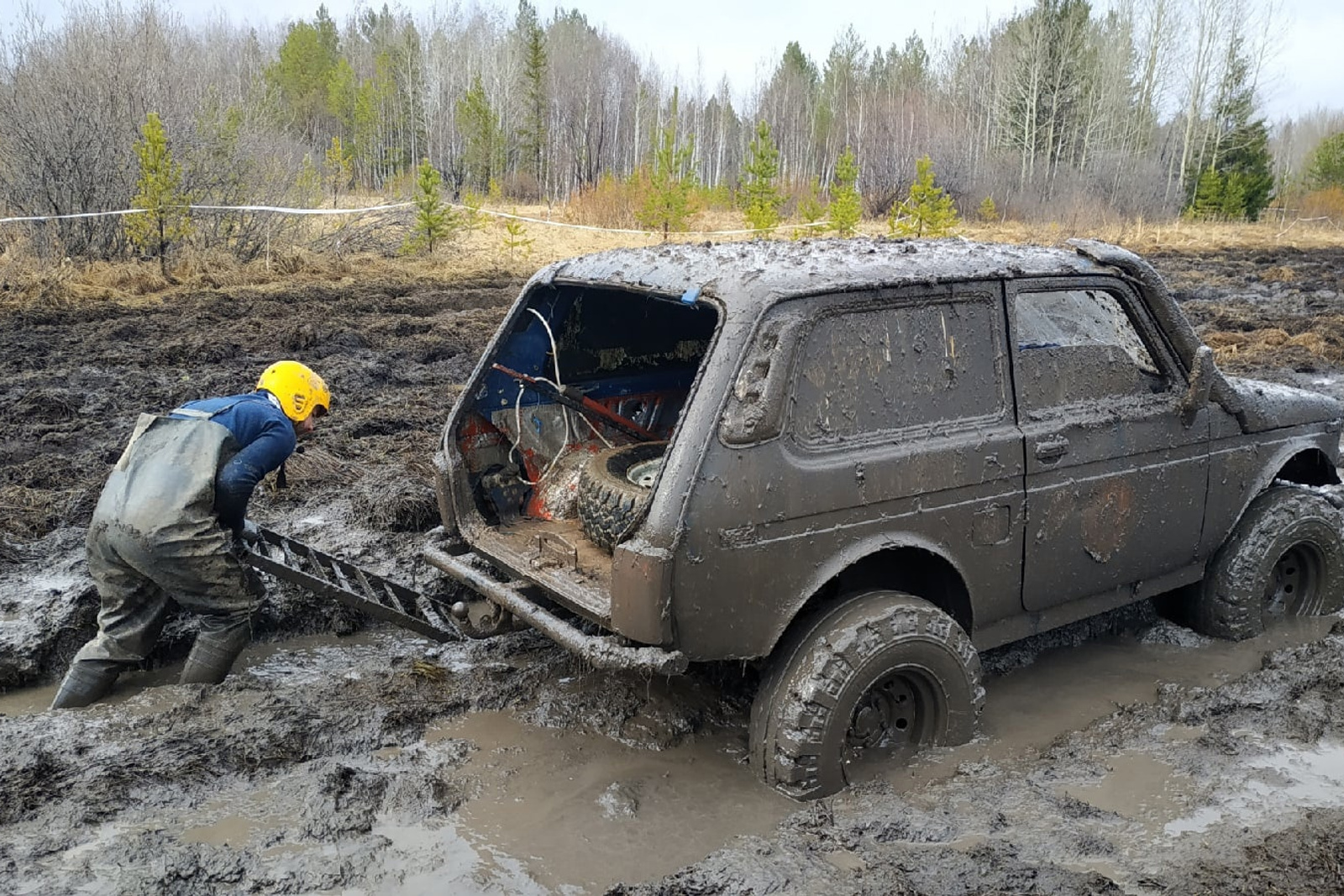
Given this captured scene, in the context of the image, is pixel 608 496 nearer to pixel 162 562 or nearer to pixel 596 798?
pixel 596 798

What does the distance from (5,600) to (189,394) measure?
5.11m

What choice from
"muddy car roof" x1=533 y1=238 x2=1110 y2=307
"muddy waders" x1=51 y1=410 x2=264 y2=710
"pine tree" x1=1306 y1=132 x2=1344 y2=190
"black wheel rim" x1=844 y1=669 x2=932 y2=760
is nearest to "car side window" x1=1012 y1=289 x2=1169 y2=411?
"muddy car roof" x1=533 y1=238 x2=1110 y2=307

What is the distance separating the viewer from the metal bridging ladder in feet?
15.0

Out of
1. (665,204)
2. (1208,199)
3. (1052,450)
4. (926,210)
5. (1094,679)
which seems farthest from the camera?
(1208,199)

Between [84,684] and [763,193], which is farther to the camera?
[763,193]

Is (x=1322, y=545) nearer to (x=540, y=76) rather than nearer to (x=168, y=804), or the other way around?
(x=168, y=804)

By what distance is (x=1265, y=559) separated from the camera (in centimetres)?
497

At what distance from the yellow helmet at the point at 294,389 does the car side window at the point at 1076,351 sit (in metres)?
3.05

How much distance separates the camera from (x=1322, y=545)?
17.2 ft

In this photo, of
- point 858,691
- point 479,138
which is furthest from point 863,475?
point 479,138

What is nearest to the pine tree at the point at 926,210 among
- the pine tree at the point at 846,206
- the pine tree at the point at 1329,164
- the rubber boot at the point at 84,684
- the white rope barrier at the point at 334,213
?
the pine tree at the point at 846,206

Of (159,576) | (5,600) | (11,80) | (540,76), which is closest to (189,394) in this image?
(5,600)

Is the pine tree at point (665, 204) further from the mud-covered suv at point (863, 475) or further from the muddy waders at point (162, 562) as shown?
the muddy waders at point (162, 562)

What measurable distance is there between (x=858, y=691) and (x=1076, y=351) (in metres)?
1.75
